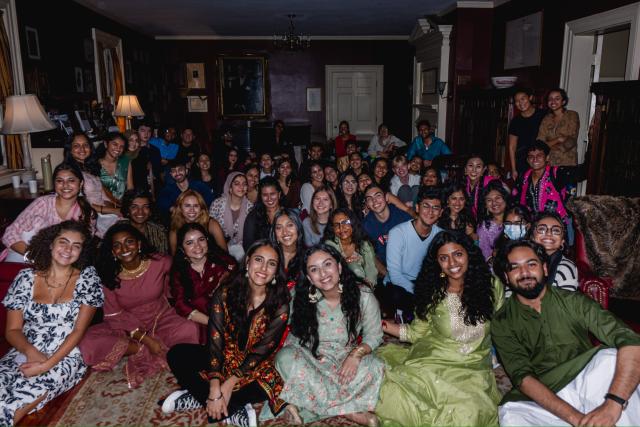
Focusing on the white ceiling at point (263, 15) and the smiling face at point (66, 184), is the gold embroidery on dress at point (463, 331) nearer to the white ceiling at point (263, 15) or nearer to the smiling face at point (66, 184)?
the smiling face at point (66, 184)

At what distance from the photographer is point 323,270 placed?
2.70 meters

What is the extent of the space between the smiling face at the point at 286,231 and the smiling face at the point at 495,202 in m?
1.57

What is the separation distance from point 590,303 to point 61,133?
588 cm

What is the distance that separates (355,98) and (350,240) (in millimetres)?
9238

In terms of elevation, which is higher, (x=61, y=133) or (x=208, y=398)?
(x=61, y=133)

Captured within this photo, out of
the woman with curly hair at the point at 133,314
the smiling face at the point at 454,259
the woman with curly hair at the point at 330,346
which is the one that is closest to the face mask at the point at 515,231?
the smiling face at the point at 454,259

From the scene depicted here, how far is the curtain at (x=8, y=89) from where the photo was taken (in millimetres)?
5258

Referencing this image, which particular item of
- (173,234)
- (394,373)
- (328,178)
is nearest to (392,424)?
(394,373)

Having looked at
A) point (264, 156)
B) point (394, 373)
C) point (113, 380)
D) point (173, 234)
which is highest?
point (264, 156)

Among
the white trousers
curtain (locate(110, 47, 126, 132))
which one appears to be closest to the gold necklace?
the white trousers

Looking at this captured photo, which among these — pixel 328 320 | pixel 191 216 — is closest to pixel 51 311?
pixel 191 216

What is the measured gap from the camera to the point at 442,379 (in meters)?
2.61

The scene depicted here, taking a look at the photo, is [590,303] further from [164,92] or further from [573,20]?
[164,92]

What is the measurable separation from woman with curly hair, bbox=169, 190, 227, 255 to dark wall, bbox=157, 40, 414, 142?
8433 millimetres
